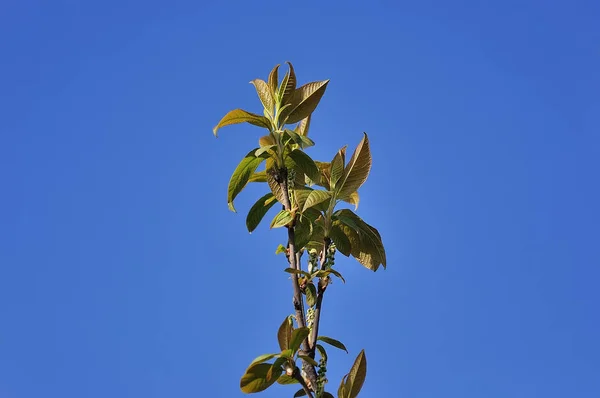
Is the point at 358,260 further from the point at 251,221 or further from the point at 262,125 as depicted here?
the point at 262,125

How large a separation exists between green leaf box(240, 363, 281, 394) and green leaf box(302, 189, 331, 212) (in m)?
0.75

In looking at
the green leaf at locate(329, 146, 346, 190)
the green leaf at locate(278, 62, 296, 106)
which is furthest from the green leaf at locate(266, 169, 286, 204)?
the green leaf at locate(278, 62, 296, 106)

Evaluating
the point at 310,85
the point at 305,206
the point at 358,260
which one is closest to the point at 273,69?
the point at 310,85

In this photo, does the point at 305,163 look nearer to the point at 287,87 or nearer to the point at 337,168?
the point at 337,168

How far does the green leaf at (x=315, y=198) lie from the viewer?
3457 millimetres

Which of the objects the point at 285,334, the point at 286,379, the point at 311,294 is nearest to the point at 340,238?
the point at 311,294

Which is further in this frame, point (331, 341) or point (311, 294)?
point (311, 294)

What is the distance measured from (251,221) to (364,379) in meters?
1.05

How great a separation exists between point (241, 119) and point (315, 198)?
23.8 inches

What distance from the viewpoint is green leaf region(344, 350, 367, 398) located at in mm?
3350

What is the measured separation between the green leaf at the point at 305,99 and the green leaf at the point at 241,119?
0.15m

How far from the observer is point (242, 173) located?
3.80 meters

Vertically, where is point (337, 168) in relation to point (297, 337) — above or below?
above

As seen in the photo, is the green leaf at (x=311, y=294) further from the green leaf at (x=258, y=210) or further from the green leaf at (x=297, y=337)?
the green leaf at (x=258, y=210)
